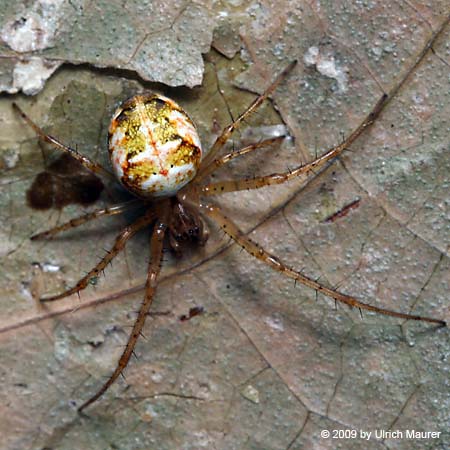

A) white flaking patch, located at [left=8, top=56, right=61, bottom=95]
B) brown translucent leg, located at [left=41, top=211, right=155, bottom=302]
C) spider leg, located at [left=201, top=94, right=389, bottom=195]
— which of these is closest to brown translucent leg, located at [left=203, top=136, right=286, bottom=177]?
spider leg, located at [left=201, top=94, right=389, bottom=195]

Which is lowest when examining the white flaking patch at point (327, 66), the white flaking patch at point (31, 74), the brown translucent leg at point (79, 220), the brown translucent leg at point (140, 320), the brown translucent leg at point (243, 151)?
the brown translucent leg at point (140, 320)

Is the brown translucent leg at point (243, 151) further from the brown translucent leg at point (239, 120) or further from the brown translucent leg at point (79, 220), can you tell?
the brown translucent leg at point (79, 220)

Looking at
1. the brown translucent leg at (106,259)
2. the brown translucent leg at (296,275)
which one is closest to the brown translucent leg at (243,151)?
the brown translucent leg at (296,275)

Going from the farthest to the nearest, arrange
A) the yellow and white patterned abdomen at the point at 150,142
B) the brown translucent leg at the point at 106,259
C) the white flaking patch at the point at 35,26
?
the brown translucent leg at the point at 106,259, the white flaking patch at the point at 35,26, the yellow and white patterned abdomen at the point at 150,142

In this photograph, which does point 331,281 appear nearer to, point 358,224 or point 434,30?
point 358,224

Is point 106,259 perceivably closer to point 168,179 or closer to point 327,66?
point 168,179

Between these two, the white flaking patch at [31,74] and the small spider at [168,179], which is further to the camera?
the white flaking patch at [31,74]

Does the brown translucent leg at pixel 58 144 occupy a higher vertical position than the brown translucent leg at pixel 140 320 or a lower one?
higher

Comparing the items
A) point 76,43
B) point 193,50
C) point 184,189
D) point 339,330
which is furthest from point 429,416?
point 76,43
